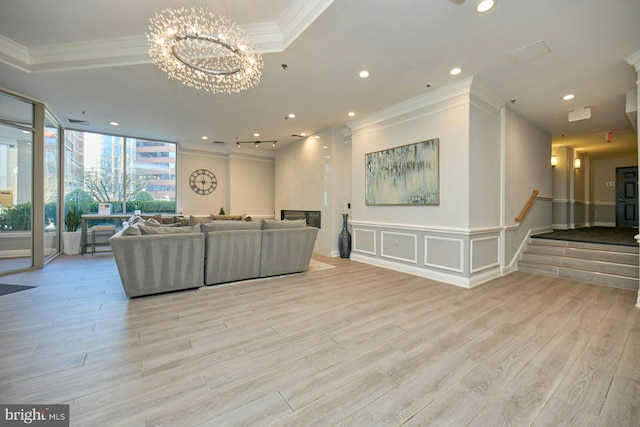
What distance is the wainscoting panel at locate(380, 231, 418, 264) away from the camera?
452 cm

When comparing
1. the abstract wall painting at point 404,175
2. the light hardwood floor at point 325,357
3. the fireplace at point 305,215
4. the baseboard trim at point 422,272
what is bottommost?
the light hardwood floor at point 325,357

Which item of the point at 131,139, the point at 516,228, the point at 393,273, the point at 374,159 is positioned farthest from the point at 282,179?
the point at 516,228

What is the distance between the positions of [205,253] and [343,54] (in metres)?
3.17

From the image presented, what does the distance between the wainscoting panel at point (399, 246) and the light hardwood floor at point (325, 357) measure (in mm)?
1111

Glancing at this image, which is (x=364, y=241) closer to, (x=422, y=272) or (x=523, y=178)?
(x=422, y=272)

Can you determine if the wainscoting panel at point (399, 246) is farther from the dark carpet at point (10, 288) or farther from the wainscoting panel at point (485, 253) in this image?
the dark carpet at point (10, 288)

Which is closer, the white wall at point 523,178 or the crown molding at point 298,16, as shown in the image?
the crown molding at point 298,16

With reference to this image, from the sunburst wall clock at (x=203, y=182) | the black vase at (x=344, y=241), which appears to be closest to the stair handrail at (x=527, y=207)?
the black vase at (x=344, y=241)

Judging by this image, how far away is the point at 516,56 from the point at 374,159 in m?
2.61

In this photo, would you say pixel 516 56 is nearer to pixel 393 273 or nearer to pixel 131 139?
pixel 393 273

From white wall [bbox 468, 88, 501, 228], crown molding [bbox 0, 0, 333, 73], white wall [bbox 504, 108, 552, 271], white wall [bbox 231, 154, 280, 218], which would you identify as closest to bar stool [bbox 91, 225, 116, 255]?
white wall [bbox 231, 154, 280, 218]

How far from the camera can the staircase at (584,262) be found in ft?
12.7

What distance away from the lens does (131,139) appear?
7.18 metres

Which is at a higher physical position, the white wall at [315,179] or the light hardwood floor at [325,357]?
the white wall at [315,179]
